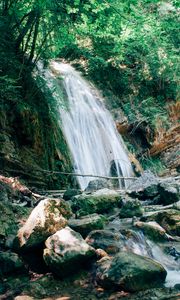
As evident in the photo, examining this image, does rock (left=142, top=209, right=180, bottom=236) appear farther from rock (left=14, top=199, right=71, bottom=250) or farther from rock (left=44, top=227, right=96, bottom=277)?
rock (left=44, top=227, right=96, bottom=277)

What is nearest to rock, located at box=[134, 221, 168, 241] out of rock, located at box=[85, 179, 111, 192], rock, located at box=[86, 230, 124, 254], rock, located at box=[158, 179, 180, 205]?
rock, located at box=[86, 230, 124, 254]

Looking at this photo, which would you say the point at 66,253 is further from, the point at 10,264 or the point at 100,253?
the point at 10,264

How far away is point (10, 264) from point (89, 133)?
9.00m

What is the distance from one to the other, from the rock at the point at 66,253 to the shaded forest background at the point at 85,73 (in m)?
3.55

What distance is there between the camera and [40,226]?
4914 millimetres

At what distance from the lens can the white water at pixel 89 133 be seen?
12422mm

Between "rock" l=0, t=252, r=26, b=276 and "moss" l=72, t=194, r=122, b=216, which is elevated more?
"moss" l=72, t=194, r=122, b=216

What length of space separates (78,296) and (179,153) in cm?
1212

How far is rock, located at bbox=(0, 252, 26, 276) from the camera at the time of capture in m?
4.58

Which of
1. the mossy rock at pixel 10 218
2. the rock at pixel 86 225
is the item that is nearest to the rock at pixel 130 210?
the rock at pixel 86 225

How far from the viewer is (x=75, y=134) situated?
42.2 ft

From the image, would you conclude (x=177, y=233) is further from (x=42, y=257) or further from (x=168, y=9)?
(x=168, y=9)

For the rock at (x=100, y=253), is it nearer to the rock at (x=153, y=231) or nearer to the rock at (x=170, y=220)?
the rock at (x=153, y=231)

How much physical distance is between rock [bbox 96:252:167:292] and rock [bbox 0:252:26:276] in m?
0.98
